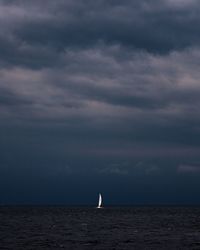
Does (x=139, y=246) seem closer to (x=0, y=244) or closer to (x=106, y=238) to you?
(x=106, y=238)

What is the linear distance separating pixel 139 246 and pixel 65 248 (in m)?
9.19

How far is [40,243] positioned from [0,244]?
496 cm

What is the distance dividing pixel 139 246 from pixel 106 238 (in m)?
12.0

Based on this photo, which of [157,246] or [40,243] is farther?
[40,243]

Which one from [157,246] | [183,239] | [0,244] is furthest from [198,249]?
[0,244]

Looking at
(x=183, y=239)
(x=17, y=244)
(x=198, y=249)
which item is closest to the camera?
(x=198, y=249)

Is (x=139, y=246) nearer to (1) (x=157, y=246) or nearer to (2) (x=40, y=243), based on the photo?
(1) (x=157, y=246)

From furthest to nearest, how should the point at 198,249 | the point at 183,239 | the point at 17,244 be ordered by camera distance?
the point at 183,239, the point at 17,244, the point at 198,249

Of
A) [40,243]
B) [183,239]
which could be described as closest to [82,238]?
[40,243]

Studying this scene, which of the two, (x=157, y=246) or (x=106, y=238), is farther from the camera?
(x=106, y=238)

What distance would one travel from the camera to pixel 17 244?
64312 mm

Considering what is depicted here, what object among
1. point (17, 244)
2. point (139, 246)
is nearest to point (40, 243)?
point (17, 244)

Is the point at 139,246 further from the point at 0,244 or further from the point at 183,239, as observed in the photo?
the point at 0,244

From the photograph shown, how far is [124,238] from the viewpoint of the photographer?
73250 millimetres
